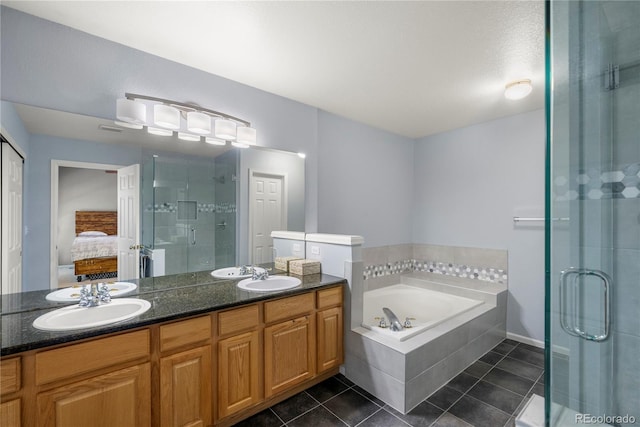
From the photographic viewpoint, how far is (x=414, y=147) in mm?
3984

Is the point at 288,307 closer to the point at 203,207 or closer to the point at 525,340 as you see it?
the point at 203,207

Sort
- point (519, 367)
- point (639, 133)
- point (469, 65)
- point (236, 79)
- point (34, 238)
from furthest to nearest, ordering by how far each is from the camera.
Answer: point (519, 367), point (236, 79), point (469, 65), point (34, 238), point (639, 133)

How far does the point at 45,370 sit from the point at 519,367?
10.7 ft

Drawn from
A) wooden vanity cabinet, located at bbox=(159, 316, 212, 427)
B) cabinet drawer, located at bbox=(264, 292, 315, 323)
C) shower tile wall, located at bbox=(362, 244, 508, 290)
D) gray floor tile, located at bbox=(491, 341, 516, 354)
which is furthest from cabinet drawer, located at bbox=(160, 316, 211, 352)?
gray floor tile, located at bbox=(491, 341, 516, 354)

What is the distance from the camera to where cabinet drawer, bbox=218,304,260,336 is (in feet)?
5.52

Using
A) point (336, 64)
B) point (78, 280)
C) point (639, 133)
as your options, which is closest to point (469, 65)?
point (336, 64)

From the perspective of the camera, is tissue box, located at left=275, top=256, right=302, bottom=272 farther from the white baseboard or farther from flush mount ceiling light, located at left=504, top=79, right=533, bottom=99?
the white baseboard

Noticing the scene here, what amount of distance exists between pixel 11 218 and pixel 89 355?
2.79 feet

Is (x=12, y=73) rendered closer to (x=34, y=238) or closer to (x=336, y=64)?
(x=34, y=238)

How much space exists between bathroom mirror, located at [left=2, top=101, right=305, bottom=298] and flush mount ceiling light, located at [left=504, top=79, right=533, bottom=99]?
1.87 metres

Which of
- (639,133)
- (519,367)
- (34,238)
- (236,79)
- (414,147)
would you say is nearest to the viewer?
(639,133)

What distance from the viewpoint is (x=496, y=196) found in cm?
318

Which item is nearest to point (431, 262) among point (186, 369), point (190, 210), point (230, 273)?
point (230, 273)

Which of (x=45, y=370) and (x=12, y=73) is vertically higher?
(x=12, y=73)
